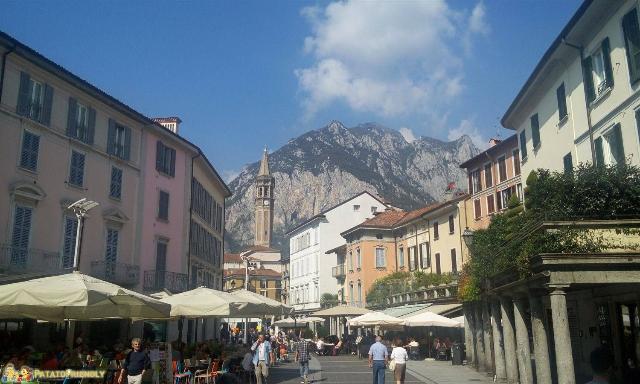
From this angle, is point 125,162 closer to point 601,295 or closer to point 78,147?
point 78,147

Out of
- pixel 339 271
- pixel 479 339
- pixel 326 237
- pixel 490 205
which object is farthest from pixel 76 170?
pixel 326 237

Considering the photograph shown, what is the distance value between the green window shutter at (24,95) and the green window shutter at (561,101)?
2103 cm

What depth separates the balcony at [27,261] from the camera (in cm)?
2088

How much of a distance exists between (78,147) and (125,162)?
3476 mm

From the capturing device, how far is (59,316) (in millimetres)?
13617

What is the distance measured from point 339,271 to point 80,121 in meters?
42.9

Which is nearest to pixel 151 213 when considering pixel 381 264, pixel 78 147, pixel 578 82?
pixel 78 147

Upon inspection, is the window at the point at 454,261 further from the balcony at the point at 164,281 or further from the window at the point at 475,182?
the balcony at the point at 164,281

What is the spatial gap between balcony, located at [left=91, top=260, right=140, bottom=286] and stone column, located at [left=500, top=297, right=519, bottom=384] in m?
18.3

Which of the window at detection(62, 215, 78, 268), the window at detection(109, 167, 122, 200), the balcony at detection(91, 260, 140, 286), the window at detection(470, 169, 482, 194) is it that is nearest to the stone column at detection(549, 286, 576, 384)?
the window at detection(62, 215, 78, 268)

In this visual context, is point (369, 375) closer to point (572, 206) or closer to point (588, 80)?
point (572, 206)

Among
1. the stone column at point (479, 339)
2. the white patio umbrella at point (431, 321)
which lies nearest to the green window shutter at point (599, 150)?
the stone column at point (479, 339)

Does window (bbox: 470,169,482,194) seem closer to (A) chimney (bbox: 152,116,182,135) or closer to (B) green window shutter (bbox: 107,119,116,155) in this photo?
(A) chimney (bbox: 152,116,182,135)

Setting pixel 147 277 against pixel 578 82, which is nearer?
pixel 578 82
